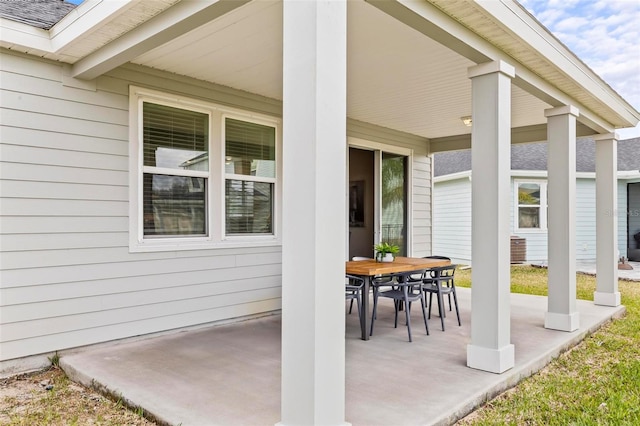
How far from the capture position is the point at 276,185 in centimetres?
534

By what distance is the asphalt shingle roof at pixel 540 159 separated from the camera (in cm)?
1283

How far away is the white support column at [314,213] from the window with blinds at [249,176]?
2878mm

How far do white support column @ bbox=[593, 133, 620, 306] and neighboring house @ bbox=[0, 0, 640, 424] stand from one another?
1.80 ft

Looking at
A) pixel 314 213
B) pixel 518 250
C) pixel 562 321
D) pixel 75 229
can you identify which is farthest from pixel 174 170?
pixel 518 250

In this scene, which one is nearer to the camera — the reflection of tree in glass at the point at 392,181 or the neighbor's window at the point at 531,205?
the reflection of tree in glass at the point at 392,181

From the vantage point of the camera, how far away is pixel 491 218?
3402 millimetres

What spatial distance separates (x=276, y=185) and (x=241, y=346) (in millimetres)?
2073

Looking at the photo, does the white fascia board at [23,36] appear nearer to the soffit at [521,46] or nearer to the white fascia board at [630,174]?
the soffit at [521,46]

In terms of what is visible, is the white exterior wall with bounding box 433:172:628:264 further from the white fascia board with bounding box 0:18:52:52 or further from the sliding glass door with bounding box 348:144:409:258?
the white fascia board with bounding box 0:18:52:52

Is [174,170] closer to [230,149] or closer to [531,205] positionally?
[230,149]

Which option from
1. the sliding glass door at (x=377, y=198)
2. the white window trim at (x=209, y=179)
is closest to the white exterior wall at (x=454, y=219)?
the sliding glass door at (x=377, y=198)

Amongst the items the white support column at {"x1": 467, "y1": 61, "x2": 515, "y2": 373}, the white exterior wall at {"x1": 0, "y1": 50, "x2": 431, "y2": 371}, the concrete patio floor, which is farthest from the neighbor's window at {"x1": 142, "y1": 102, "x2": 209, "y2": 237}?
the white support column at {"x1": 467, "y1": 61, "x2": 515, "y2": 373}

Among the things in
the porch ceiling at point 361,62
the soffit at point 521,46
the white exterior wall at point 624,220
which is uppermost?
the porch ceiling at point 361,62

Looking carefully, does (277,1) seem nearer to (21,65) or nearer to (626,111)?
(21,65)
